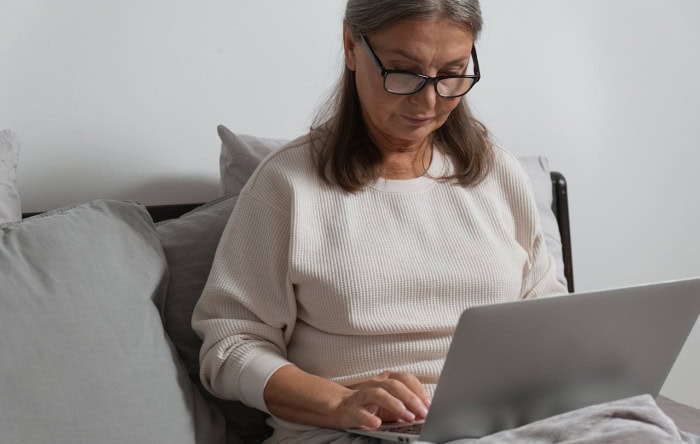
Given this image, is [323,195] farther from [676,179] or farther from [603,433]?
[676,179]

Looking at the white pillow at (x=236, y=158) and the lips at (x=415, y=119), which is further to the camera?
the white pillow at (x=236, y=158)

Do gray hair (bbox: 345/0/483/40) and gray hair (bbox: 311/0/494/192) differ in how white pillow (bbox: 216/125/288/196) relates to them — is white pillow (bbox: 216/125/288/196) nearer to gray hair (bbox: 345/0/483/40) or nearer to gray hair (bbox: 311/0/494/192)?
gray hair (bbox: 311/0/494/192)

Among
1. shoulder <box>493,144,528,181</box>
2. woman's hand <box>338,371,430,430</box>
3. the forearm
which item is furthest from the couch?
shoulder <box>493,144,528,181</box>

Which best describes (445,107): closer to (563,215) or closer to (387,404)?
(387,404)

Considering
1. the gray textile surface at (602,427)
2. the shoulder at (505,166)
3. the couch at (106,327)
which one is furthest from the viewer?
the shoulder at (505,166)

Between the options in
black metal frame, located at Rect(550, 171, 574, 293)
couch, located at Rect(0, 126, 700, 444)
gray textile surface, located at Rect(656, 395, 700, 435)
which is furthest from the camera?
black metal frame, located at Rect(550, 171, 574, 293)

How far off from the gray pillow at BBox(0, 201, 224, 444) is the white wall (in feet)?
1.01

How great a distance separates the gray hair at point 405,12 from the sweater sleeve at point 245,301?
321 millimetres

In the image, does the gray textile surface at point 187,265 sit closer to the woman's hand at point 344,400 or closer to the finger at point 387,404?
the woman's hand at point 344,400

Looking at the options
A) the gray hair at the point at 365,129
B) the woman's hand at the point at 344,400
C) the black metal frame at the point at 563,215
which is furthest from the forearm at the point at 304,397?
the black metal frame at the point at 563,215

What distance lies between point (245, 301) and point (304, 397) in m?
0.18

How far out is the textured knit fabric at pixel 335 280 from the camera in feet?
4.67

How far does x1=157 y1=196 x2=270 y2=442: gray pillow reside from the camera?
1524 millimetres

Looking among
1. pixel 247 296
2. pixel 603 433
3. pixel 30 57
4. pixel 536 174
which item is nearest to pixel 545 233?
pixel 536 174
